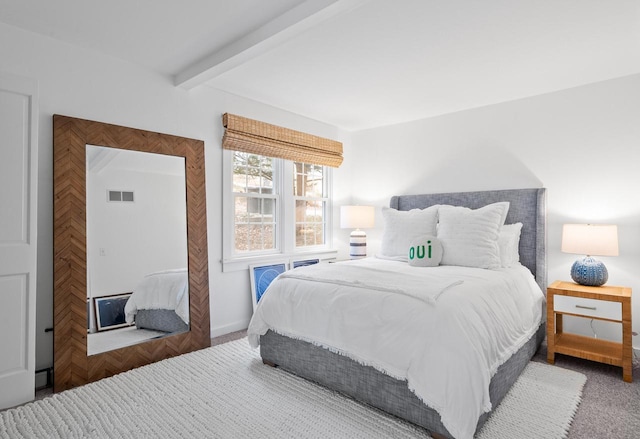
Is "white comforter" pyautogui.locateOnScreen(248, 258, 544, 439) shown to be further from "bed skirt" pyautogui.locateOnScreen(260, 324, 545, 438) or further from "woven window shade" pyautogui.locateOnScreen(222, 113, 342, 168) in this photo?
"woven window shade" pyautogui.locateOnScreen(222, 113, 342, 168)

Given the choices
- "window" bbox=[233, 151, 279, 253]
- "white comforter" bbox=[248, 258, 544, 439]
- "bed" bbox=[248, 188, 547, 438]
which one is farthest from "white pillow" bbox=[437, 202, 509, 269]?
"window" bbox=[233, 151, 279, 253]

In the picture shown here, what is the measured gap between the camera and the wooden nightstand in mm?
2492

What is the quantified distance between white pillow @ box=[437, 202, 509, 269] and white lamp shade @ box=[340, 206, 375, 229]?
1.24 metres

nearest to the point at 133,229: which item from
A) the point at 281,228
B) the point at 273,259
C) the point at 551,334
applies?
the point at 273,259

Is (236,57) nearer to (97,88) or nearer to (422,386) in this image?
(97,88)

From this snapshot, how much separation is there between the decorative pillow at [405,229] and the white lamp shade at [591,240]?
108cm

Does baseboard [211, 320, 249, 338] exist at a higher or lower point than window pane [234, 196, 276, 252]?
lower

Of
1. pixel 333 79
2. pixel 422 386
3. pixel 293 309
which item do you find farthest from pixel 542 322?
pixel 333 79

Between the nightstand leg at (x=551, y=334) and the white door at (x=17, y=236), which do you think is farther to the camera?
the nightstand leg at (x=551, y=334)

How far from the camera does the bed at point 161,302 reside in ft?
9.28

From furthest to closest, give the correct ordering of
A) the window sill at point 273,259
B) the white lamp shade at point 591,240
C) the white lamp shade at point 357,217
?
the white lamp shade at point 357,217, the window sill at point 273,259, the white lamp shade at point 591,240

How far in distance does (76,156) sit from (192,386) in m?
1.81

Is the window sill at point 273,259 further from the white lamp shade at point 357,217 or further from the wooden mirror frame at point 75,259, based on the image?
the wooden mirror frame at point 75,259

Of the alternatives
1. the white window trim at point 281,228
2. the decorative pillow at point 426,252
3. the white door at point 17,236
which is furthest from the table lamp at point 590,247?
the white door at point 17,236
